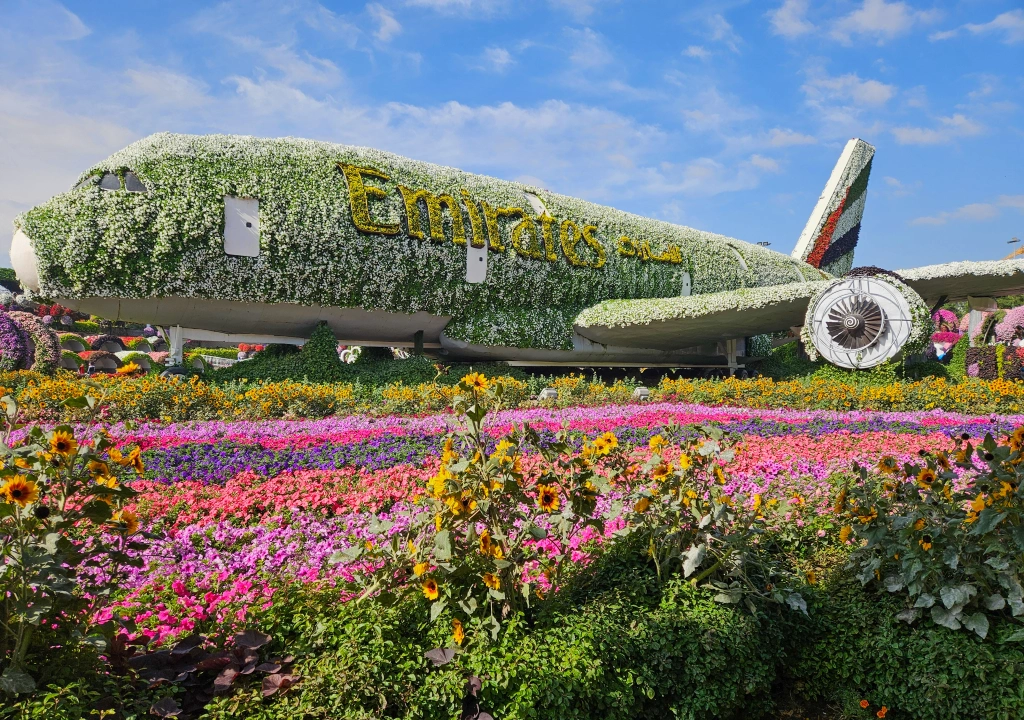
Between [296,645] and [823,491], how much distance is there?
4.02 m

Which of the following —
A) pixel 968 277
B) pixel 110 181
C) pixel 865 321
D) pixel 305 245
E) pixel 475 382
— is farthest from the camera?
pixel 968 277

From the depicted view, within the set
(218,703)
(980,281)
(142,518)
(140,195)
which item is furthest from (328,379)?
(980,281)

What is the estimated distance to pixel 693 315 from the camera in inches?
537

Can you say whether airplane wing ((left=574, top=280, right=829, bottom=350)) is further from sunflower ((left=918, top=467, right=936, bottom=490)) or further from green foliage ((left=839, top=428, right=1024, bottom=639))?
sunflower ((left=918, top=467, right=936, bottom=490))

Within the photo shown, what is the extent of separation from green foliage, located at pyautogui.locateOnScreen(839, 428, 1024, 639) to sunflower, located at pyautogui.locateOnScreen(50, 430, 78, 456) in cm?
357

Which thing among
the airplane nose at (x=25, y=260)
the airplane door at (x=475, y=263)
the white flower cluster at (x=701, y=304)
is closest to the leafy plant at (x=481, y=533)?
the airplane nose at (x=25, y=260)

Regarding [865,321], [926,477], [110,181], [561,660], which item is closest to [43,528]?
[561,660]

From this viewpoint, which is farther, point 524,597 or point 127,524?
point 524,597

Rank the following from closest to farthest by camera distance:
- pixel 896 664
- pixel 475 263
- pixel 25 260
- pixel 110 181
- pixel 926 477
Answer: pixel 896 664, pixel 926 477, pixel 25 260, pixel 110 181, pixel 475 263

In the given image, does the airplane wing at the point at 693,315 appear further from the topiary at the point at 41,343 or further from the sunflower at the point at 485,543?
the topiary at the point at 41,343

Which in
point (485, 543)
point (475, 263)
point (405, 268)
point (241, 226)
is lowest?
point (485, 543)

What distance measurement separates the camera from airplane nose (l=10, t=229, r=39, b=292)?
9922 mm

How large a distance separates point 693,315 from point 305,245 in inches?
312

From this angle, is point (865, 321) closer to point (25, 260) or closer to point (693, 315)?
point (693, 315)
